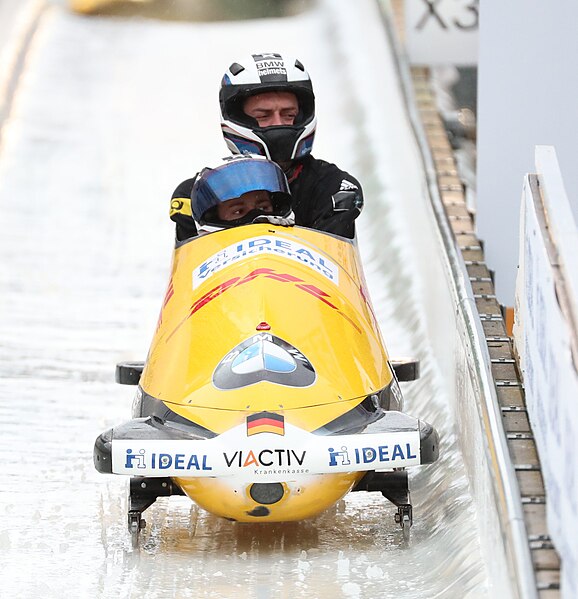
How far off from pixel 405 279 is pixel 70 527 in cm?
223

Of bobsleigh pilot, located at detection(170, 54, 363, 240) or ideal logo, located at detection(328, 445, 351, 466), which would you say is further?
bobsleigh pilot, located at detection(170, 54, 363, 240)

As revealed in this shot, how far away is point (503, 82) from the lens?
16.0 ft

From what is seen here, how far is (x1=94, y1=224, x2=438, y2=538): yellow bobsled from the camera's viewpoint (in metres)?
3.13

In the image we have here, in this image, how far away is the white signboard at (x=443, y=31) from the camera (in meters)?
7.59

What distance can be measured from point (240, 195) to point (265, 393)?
0.73 metres

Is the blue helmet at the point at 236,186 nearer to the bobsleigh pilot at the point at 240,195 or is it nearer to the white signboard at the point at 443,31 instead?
the bobsleigh pilot at the point at 240,195

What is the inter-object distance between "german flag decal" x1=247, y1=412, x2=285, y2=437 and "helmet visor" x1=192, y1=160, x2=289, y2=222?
0.82 m

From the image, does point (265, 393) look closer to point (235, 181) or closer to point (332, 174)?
point (235, 181)

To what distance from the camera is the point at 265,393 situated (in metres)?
3.23

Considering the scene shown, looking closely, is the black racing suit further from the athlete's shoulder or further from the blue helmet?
the blue helmet

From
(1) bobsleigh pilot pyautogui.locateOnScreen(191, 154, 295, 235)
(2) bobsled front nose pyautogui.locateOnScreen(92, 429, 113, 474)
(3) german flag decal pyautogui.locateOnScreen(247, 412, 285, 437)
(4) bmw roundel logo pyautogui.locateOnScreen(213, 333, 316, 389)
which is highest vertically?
(1) bobsleigh pilot pyautogui.locateOnScreen(191, 154, 295, 235)

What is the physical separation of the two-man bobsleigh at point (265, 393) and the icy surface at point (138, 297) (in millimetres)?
178

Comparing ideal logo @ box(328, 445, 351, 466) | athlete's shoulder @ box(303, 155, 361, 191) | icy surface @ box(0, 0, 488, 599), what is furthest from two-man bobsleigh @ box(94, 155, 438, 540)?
athlete's shoulder @ box(303, 155, 361, 191)

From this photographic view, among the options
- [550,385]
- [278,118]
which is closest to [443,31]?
[278,118]
